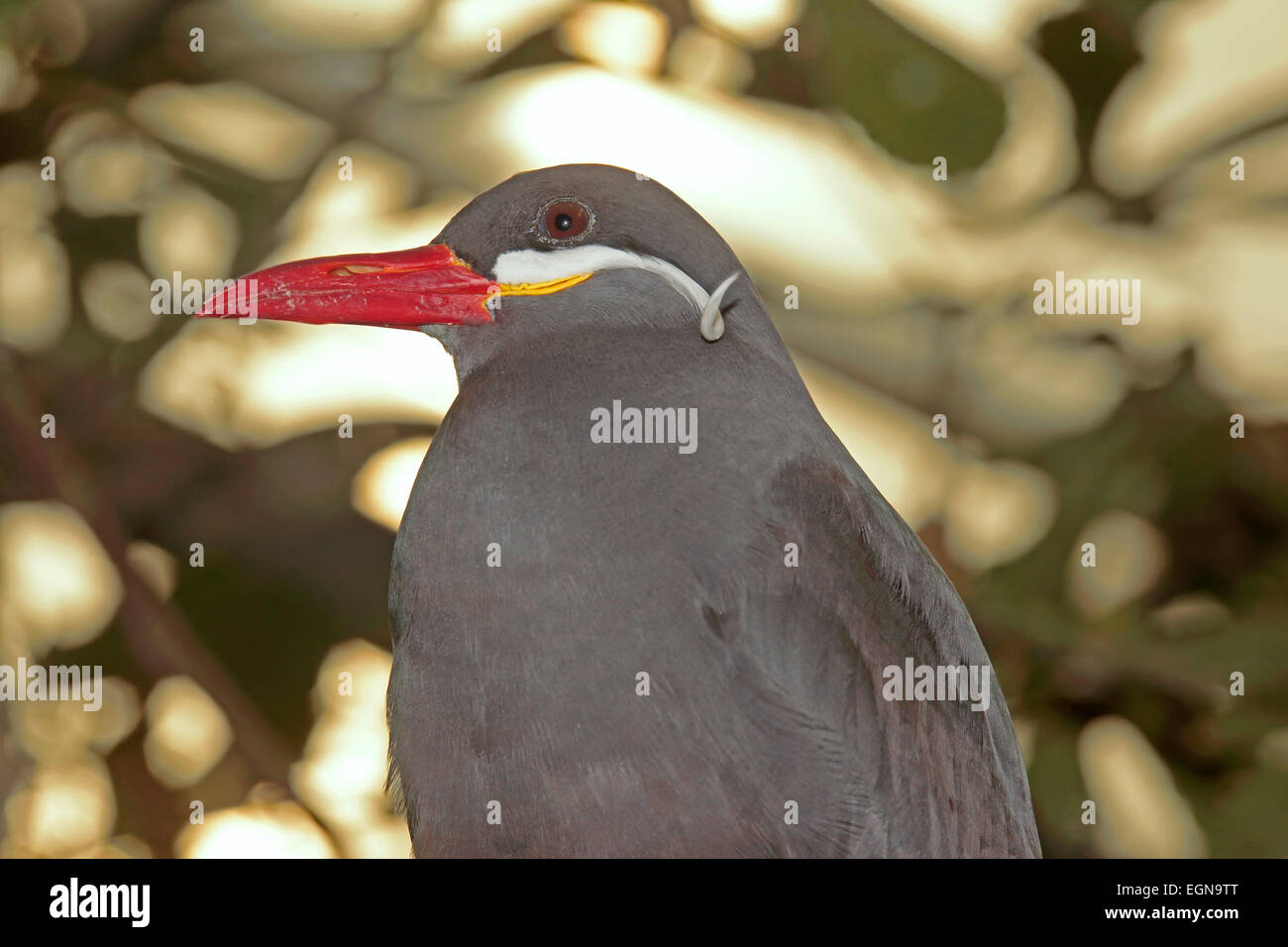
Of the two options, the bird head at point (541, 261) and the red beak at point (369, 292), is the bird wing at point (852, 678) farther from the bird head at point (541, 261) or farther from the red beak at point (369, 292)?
the red beak at point (369, 292)

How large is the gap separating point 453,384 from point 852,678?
0.84m

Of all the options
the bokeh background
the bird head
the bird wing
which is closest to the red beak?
the bird head

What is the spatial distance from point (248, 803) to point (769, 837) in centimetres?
99

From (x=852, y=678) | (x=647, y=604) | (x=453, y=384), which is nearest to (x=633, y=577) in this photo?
(x=647, y=604)

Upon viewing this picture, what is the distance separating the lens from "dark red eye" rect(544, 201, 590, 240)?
928 millimetres

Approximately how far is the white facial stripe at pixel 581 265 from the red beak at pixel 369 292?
0.06 ft

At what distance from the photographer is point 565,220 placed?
930 millimetres

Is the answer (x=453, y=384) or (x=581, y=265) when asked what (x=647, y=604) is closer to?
(x=581, y=265)

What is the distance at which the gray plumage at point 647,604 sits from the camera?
836 mm

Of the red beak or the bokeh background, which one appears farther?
the bokeh background

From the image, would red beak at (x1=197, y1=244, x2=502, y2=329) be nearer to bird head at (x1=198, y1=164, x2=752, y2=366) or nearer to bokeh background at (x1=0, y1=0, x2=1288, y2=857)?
bird head at (x1=198, y1=164, x2=752, y2=366)

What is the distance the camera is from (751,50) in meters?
1.63

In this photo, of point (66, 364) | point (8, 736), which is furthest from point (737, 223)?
point (8, 736)

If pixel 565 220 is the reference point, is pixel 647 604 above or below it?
below
